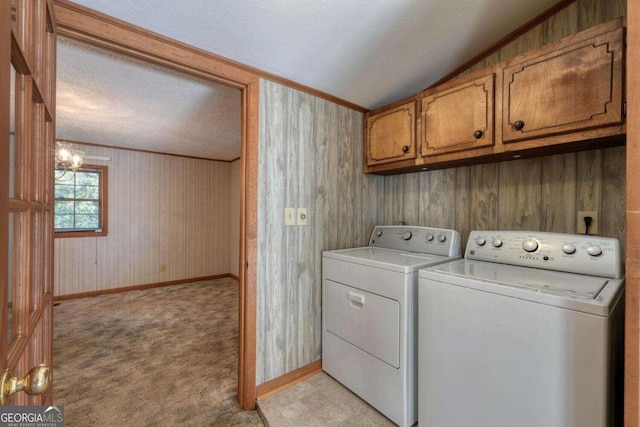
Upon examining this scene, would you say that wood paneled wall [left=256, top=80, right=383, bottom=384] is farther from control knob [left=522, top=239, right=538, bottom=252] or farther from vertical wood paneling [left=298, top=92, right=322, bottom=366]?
control knob [left=522, top=239, right=538, bottom=252]

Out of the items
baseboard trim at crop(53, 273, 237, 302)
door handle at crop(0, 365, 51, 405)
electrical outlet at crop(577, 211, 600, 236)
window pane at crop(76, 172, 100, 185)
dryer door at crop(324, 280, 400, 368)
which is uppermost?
window pane at crop(76, 172, 100, 185)

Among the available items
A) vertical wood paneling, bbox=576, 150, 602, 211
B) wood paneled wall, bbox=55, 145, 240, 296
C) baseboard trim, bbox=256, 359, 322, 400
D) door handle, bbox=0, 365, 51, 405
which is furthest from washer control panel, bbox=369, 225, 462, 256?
wood paneled wall, bbox=55, 145, 240, 296

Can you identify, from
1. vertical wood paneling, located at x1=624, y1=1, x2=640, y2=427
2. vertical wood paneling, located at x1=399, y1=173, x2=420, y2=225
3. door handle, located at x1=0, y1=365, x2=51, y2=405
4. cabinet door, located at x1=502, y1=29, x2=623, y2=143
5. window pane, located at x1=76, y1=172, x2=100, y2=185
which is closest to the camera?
door handle, located at x1=0, y1=365, x2=51, y2=405

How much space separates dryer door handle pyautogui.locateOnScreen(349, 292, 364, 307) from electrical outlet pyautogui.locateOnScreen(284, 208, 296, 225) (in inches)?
24.1

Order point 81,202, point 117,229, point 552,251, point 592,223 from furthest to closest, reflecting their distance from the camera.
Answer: point 117,229, point 81,202, point 592,223, point 552,251

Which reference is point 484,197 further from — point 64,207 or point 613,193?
point 64,207

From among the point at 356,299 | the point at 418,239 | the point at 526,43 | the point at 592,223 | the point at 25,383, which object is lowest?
the point at 356,299

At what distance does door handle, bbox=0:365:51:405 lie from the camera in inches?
17.9

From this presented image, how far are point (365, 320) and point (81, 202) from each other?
→ 4346mm

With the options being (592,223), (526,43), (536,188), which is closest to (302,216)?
(536,188)

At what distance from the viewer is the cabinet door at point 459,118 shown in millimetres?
1538

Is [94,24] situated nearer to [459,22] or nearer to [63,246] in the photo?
[459,22]

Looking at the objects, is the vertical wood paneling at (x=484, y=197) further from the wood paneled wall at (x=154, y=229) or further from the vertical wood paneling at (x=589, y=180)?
the wood paneled wall at (x=154, y=229)

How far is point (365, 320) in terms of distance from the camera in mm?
1678
